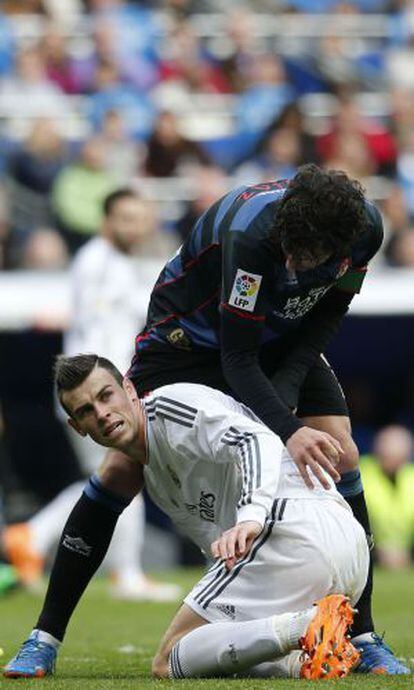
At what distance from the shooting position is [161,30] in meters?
15.4

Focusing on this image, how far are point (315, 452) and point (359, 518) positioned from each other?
82 centimetres

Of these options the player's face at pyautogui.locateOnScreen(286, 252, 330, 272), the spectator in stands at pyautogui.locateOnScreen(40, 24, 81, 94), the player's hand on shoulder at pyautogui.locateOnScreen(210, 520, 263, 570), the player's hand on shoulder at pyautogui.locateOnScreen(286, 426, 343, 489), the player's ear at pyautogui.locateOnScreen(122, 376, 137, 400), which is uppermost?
the player's face at pyautogui.locateOnScreen(286, 252, 330, 272)

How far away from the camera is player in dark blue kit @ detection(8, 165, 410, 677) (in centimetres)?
496

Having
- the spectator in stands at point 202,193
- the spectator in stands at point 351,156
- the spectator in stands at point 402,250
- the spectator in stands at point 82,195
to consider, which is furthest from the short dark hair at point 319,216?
the spectator in stands at point 351,156

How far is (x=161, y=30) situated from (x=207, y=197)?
11.7 ft

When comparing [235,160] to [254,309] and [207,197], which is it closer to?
[207,197]

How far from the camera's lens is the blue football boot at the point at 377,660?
5180 millimetres

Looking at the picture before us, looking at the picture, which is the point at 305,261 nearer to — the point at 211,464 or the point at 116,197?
the point at 211,464

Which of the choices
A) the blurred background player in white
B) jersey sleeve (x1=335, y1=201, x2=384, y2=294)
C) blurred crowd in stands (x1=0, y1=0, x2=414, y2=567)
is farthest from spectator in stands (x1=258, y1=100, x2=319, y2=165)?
jersey sleeve (x1=335, y1=201, x2=384, y2=294)

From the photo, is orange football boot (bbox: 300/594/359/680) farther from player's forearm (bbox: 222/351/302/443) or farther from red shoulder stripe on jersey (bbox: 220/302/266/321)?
red shoulder stripe on jersey (bbox: 220/302/266/321)

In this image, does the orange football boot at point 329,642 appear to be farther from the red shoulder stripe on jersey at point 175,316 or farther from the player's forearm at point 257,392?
the red shoulder stripe on jersey at point 175,316

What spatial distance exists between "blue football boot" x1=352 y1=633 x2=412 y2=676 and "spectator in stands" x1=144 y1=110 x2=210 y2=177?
805 centimetres

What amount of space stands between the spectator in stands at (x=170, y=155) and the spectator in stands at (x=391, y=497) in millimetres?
2857

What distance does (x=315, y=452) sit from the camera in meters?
4.89
